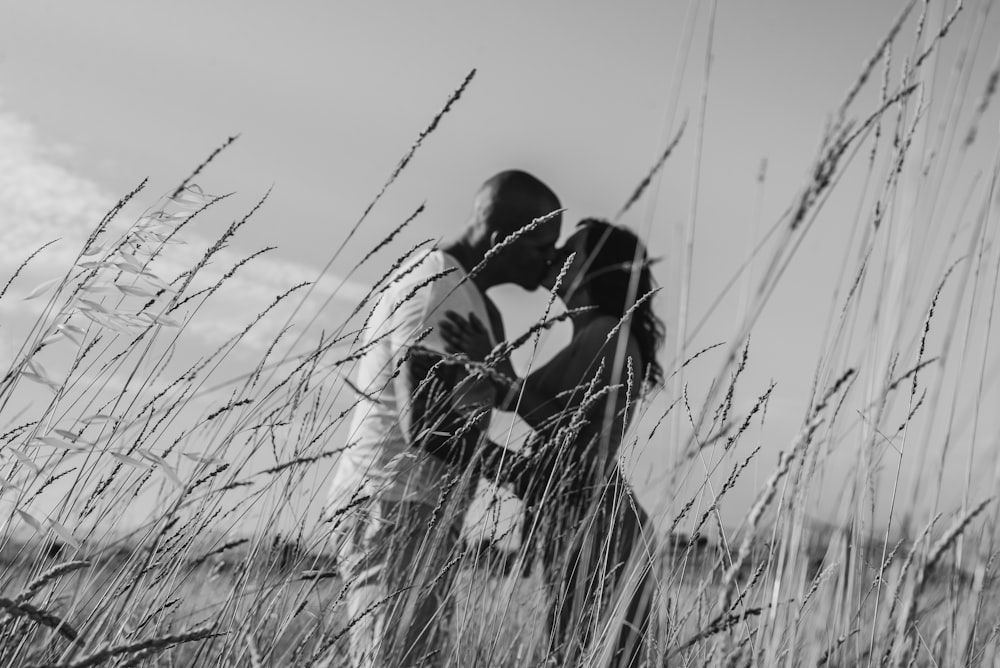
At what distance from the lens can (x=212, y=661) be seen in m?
1.24

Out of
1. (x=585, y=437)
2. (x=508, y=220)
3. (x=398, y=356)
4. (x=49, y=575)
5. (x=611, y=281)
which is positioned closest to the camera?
(x=49, y=575)

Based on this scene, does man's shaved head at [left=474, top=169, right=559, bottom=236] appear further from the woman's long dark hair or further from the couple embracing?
the woman's long dark hair

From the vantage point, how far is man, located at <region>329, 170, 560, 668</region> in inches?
55.4

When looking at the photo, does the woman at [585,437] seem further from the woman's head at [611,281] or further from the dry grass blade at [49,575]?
the dry grass blade at [49,575]

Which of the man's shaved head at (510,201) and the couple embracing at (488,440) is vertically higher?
the man's shaved head at (510,201)

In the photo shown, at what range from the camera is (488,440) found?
72.6 inches

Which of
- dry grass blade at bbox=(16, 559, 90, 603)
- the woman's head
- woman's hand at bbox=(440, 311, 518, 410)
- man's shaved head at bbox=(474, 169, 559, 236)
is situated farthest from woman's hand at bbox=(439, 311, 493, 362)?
dry grass blade at bbox=(16, 559, 90, 603)

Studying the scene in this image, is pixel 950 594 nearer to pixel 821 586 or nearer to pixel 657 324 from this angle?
pixel 821 586

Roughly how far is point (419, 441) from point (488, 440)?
192mm

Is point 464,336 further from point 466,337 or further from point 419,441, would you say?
point 419,441

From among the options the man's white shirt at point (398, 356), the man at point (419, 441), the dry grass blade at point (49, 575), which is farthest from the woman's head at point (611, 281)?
the dry grass blade at point (49, 575)

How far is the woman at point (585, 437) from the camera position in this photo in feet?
5.31

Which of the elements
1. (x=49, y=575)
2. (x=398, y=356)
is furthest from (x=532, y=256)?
(x=49, y=575)

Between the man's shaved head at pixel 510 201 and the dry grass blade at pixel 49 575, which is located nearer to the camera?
the dry grass blade at pixel 49 575
